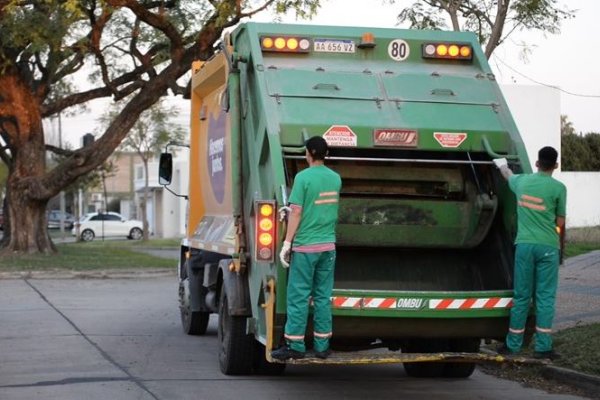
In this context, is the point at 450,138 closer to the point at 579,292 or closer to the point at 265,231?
the point at 265,231

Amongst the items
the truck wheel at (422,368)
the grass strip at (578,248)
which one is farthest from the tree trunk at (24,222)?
the truck wheel at (422,368)

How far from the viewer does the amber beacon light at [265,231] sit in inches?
323

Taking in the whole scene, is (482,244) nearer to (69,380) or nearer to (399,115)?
(399,115)

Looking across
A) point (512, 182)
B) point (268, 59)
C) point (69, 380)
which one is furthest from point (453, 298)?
point (69, 380)

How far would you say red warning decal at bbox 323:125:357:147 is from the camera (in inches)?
343

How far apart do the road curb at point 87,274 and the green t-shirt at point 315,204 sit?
629 inches

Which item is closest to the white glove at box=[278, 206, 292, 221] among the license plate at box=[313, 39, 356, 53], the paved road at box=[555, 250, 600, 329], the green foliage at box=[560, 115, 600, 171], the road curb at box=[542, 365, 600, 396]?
the license plate at box=[313, 39, 356, 53]

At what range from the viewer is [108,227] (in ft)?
188

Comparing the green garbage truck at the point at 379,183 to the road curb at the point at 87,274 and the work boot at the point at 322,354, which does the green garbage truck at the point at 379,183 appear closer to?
the work boot at the point at 322,354

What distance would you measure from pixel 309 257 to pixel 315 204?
16.2 inches

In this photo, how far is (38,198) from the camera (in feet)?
94.3

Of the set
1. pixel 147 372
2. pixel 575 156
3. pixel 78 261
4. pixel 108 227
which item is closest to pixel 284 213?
pixel 147 372

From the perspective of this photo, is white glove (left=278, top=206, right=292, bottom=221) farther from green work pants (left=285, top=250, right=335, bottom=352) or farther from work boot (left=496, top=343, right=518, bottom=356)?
work boot (left=496, top=343, right=518, bottom=356)

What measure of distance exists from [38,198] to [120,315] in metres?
14.1
